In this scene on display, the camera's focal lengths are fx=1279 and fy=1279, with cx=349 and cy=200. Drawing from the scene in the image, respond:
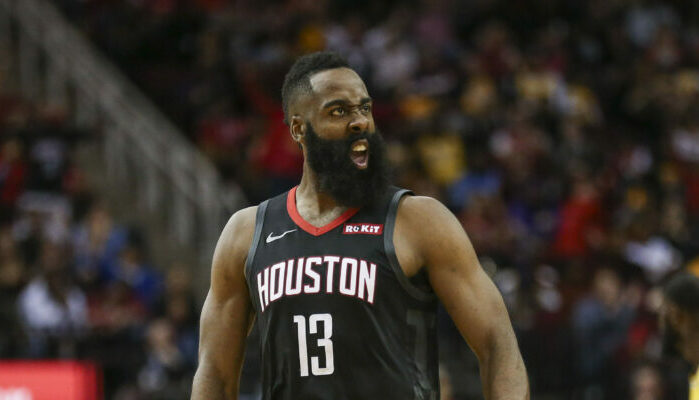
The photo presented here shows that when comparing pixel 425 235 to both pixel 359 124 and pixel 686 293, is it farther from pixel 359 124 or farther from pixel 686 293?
pixel 686 293

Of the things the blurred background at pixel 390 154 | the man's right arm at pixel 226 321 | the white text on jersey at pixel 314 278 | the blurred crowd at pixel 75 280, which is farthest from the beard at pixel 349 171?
the blurred crowd at pixel 75 280

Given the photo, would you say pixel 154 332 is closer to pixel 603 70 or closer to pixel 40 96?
pixel 40 96

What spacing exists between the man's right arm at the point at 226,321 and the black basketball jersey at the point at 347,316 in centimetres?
16

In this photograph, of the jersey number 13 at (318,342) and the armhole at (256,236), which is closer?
the jersey number 13 at (318,342)

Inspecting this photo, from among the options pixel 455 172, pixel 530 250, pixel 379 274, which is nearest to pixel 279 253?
pixel 379 274

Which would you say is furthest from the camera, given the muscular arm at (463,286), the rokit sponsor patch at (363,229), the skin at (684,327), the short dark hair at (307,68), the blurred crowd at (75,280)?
the blurred crowd at (75,280)

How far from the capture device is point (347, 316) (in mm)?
4367

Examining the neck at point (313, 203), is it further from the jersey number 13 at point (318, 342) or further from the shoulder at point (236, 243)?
the jersey number 13 at point (318, 342)

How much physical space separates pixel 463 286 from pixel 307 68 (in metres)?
0.99

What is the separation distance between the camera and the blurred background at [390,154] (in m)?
11.0

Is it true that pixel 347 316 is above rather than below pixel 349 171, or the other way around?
below

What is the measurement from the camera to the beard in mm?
4527

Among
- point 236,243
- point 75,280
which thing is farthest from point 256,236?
point 75,280

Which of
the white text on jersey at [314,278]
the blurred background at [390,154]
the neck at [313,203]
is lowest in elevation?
the white text on jersey at [314,278]
